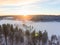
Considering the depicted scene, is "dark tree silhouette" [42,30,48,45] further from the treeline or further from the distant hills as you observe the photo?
the distant hills

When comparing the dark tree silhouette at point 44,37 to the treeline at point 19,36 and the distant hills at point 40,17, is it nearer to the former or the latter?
the treeline at point 19,36

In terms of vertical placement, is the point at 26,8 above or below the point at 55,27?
above

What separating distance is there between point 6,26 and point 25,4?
277 mm

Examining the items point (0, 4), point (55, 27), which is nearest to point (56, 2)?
point (55, 27)

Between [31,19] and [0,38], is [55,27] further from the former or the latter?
[0,38]

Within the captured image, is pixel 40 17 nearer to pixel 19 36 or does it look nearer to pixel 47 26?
pixel 47 26

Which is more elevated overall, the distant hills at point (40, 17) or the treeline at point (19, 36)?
the distant hills at point (40, 17)

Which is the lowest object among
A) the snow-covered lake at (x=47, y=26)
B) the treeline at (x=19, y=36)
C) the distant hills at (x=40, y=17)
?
the treeline at (x=19, y=36)

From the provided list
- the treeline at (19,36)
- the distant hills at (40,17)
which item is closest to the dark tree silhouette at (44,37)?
the treeline at (19,36)

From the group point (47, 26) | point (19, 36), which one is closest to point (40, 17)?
point (47, 26)

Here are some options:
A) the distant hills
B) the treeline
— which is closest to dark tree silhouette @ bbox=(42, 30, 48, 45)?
the treeline

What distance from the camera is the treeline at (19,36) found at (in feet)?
3.44

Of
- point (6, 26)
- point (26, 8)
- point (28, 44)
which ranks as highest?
point (26, 8)

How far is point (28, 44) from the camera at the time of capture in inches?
41.6
